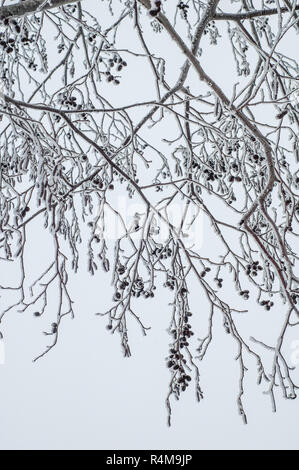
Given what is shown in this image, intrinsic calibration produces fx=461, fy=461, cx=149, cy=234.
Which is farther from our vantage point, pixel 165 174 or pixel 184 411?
pixel 184 411

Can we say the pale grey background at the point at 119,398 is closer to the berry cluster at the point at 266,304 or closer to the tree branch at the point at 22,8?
the berry cluster at the point at 266,304

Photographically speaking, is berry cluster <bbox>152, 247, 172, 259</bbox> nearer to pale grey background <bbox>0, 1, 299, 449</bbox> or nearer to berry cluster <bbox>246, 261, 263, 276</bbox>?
berry cluster <bbox>246, 261, 263, 276</bbox>

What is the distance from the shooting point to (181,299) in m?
1.98

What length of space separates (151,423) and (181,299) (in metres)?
8.18

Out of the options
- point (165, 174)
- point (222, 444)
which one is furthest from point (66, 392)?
point (165, 174)

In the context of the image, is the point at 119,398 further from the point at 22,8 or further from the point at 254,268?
the point at 22,8

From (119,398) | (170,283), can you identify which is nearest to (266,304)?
(170,283)

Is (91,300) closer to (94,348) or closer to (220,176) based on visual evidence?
(94,348)

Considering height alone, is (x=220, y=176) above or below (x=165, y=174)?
below

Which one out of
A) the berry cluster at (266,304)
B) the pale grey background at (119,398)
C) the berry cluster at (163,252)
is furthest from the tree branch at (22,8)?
the pale grey background at (119,398)
